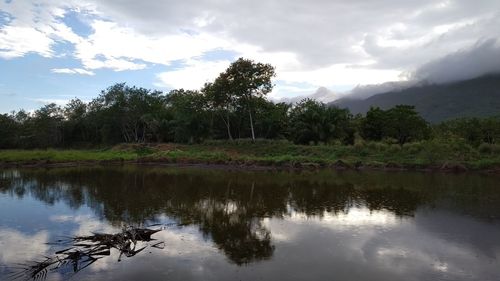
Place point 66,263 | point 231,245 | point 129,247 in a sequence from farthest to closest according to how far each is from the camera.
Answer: point 231,245
point 129,247
point 66,263

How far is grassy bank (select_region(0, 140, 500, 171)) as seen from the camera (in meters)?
33.9

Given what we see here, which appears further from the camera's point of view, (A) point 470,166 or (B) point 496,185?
(A) point 470,166

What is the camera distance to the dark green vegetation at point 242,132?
3647 centimetres

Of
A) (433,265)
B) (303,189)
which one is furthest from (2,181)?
(433,265)

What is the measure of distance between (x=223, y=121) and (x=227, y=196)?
3300cm

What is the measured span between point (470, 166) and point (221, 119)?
31.1 m

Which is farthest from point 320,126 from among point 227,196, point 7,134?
point 7,134

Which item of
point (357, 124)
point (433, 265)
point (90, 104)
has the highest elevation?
point (90, 104)

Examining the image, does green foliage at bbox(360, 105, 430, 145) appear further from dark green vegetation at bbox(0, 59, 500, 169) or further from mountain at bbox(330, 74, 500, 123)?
mountain at bbox(330, 74, 500, 123)

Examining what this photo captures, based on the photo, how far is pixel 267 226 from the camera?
1396 cm

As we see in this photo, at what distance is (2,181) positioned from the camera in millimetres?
26609

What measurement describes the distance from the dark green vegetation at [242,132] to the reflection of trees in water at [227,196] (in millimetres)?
8287

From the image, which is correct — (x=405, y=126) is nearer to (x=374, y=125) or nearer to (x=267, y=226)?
(x=374, y=125)

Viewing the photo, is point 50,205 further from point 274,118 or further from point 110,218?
point 274,118
